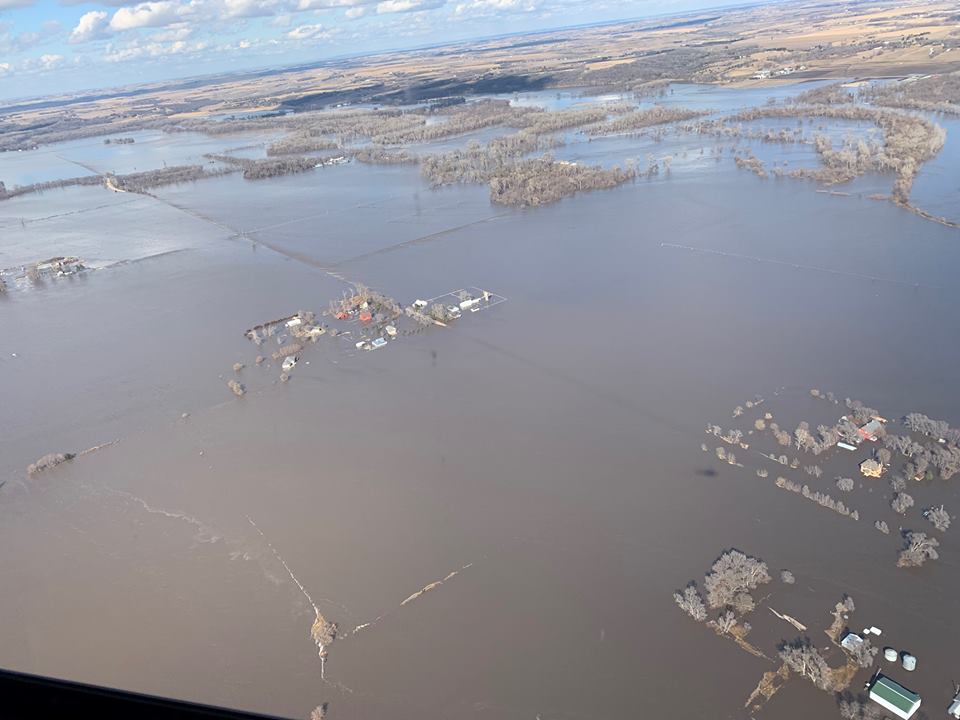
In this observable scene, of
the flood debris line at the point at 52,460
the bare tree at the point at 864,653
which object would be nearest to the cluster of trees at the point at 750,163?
the bare tree at the point at 864,653

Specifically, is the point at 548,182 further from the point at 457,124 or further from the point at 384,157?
the point at 457,124

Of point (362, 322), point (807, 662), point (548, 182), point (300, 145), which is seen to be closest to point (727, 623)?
point (807, 662)

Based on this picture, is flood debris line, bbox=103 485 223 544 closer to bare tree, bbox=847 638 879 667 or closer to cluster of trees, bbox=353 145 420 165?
bare tree, bbox=847 638 879 667

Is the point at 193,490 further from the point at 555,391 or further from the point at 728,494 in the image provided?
the point at 728,494

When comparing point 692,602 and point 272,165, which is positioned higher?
point 272,165

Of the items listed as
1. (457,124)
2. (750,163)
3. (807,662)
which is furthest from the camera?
(457,124)

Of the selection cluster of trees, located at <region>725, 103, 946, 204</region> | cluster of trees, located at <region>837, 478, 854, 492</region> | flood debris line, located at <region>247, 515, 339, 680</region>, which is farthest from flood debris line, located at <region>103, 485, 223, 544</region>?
cluster of trees, located at <region>725, 103, 946, 204</region>
